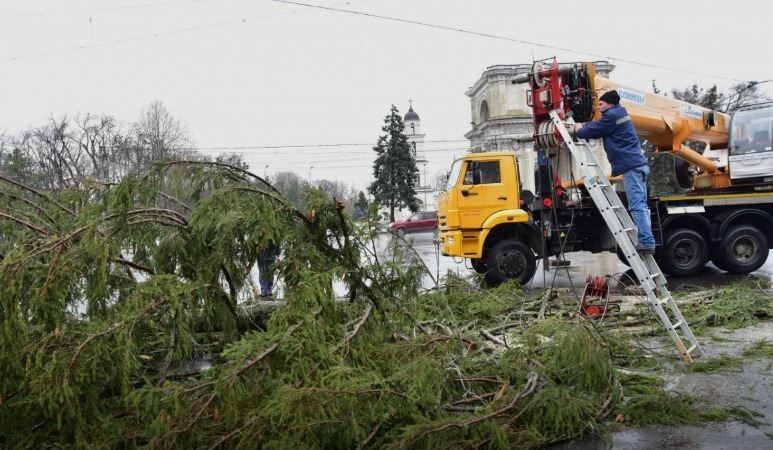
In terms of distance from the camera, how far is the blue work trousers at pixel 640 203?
Result: 18.9 feet

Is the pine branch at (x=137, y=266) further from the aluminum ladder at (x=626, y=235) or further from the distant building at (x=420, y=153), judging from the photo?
the distant building at (x=420, y=153)

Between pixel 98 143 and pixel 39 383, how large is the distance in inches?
1886

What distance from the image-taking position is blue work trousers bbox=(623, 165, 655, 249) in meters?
5.77

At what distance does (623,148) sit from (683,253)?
6.45 m

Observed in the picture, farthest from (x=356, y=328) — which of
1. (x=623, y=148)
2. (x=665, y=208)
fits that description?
(x=665, y=208)

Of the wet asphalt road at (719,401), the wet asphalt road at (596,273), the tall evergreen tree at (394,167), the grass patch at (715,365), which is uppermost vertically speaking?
the tall evergreen tree at (394,167)

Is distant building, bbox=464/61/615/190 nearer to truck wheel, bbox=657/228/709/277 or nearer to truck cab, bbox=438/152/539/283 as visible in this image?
truck wheel, bbox=657/228/709/277

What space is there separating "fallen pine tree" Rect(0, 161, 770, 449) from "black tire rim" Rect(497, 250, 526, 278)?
6243mm

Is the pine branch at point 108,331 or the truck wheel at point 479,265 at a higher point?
the pine branch at point 108,331

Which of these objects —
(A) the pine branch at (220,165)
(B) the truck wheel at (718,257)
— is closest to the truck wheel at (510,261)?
(B) the truck wheel at (718,257)

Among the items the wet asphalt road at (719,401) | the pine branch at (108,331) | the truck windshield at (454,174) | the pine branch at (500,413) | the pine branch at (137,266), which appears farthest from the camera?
the truck windshield at (454,174)

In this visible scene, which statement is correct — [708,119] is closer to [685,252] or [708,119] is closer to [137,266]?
[685,252]

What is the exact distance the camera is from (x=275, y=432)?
315 centimetres

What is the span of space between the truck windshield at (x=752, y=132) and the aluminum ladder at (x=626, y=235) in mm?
7411
